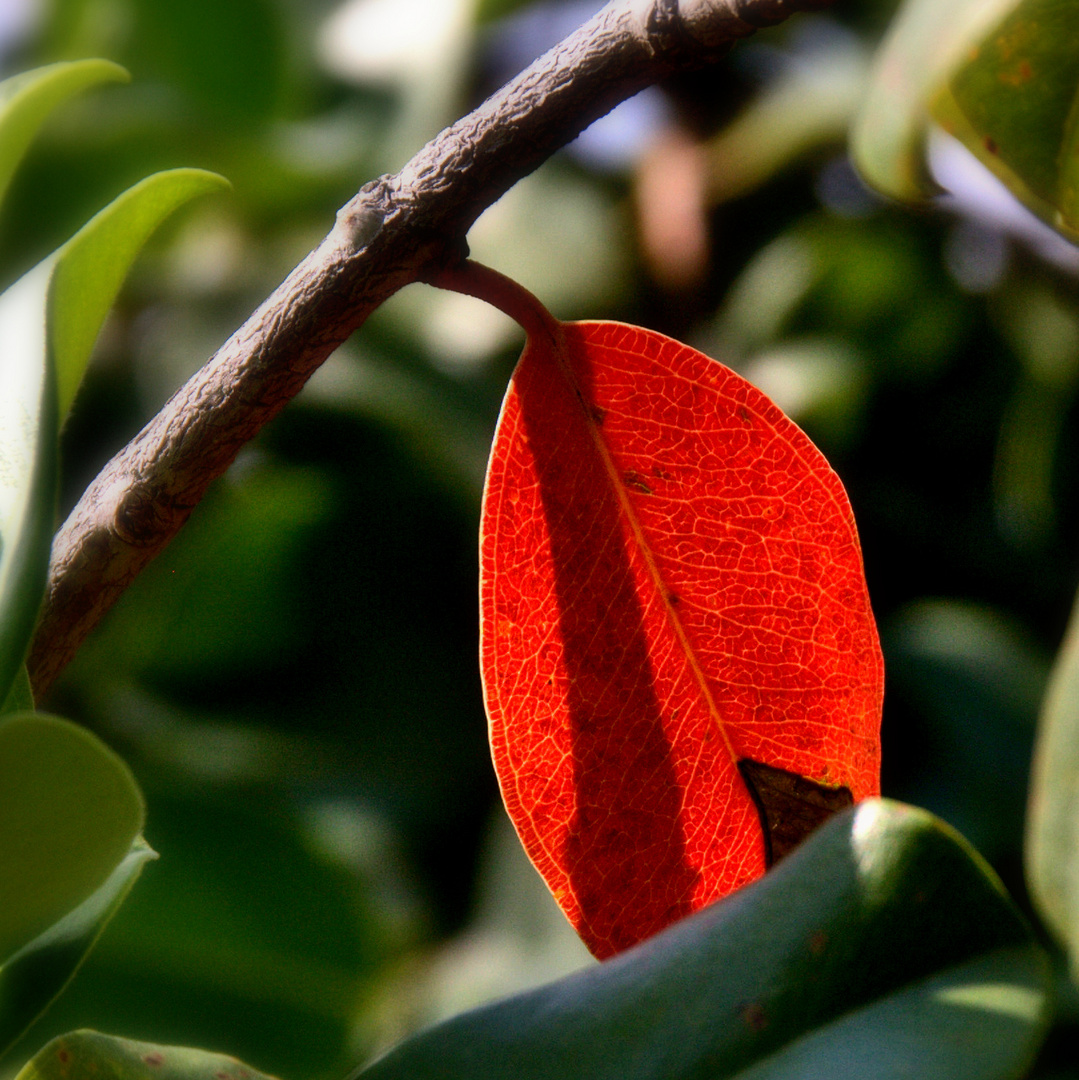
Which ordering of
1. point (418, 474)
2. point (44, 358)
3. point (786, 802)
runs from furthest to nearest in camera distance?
point (418, 474)
point (786, 802)
point (44, 358)

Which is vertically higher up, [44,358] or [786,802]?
[44,358]

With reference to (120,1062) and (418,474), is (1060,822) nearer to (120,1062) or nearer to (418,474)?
(120,1062)

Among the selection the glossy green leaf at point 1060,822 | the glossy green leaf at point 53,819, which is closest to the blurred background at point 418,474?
the glossy green leaf at point 53,819

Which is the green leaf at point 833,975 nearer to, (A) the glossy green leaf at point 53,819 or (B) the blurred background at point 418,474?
(A) the glossy green leaf at point 53,819

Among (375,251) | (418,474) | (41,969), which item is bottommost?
(418,474)

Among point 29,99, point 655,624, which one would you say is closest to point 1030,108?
point 655,624

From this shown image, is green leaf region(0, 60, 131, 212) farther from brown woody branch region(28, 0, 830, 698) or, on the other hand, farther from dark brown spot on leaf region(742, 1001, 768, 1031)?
dark brown spot on leaf region(742, 1001, 768, 1031)

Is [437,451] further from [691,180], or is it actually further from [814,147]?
[814,147]

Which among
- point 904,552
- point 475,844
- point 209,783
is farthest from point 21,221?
point 904,552

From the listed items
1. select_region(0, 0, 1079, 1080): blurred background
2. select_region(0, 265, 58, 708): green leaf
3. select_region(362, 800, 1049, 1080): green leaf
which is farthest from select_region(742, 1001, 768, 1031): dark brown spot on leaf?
select_region(0, 0, 1079, 1080): blurred background
